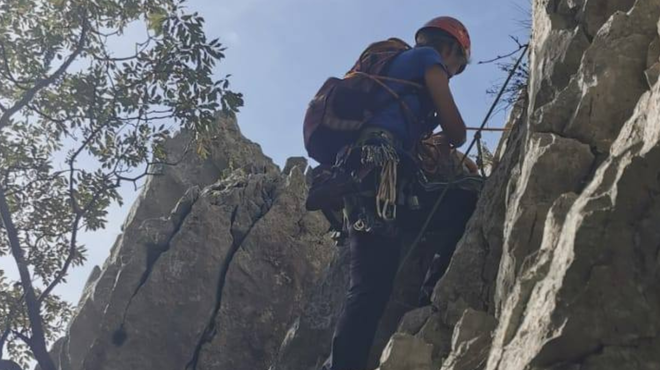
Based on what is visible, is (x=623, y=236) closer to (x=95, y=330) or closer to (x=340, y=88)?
(x=340, y=88)

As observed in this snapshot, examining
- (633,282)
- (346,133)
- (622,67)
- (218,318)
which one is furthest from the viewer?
(218,318)

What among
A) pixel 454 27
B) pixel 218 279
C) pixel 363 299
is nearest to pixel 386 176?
pixel 363 299

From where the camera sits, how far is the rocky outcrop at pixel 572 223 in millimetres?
4820

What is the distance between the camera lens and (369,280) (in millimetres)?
8273

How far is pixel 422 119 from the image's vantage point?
9125 millimetres

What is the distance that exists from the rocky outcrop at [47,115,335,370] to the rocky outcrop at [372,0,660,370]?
326 inches

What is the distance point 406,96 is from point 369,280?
206 cm

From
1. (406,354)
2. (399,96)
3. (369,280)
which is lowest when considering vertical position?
(406,354)

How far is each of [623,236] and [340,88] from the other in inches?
184

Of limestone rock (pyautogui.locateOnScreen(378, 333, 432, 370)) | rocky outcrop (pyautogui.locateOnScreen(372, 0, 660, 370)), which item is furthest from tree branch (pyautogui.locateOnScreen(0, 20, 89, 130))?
limestone rock (pyautogui.locateOnScreen(378, 333, 432, 370))

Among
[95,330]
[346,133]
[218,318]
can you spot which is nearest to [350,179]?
[346,133]

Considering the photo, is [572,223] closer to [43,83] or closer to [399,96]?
[399,96]

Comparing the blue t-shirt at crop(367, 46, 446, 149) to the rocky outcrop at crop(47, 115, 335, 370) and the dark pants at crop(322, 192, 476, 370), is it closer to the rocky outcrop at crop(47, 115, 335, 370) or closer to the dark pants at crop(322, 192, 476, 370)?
the dark pants at crop(322, 192, 476, 370)

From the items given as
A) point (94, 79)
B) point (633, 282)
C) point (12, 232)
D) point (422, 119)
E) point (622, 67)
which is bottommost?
point (633, 282)
